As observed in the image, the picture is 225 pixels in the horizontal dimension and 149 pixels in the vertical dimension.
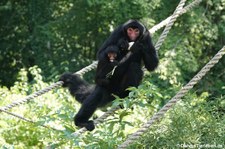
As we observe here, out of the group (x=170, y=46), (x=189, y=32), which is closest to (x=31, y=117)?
(x=170, y=46)

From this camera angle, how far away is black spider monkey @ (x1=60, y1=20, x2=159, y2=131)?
5957 mm

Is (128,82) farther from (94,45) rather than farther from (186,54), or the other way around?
(94,45)

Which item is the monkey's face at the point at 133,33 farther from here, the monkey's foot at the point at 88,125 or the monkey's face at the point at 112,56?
the monkey's foot at the point at 88,125

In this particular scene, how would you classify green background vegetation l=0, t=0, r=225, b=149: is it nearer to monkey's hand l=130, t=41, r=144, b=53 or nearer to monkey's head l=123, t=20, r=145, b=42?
monkey's hand l=130, t=41, r=144, b=53

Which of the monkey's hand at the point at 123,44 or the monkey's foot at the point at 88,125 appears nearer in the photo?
the monkey's foot at the point at 88,125

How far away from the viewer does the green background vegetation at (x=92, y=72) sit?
4.86m

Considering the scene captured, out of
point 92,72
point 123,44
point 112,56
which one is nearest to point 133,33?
point 123,44

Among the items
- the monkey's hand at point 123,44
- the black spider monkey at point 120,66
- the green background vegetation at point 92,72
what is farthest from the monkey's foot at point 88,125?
the monkey's hand at point 123,44

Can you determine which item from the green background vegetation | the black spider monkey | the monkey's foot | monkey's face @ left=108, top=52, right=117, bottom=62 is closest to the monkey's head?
the black spider monkey

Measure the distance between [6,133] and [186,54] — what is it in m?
6.92

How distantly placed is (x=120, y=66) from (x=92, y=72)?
10.6 m

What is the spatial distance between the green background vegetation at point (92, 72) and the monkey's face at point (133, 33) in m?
0.74

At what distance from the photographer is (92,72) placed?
16.6 metres

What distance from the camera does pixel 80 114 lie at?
5.98 m
